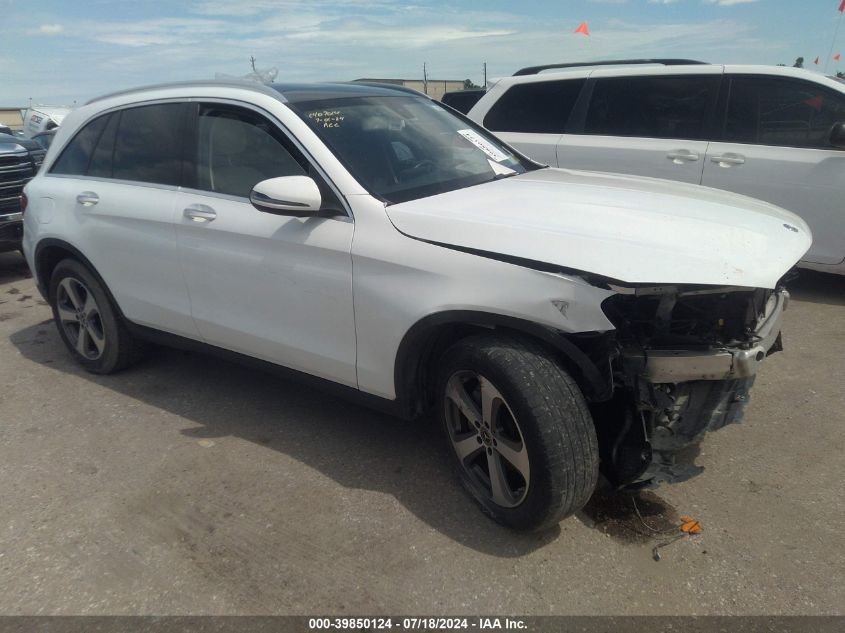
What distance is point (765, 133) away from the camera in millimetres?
5469

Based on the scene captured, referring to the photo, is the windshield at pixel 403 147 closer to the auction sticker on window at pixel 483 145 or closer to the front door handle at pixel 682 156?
the auction sticker on window at pixel 483 145

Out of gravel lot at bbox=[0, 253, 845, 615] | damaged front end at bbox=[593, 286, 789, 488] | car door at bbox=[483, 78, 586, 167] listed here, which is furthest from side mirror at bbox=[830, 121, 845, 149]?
damaged front end at bbox=[593, 286, 789, 488]

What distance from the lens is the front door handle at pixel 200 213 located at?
3.49m

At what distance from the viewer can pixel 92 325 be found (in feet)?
14.7

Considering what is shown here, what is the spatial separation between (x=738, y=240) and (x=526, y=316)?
2.89 feet

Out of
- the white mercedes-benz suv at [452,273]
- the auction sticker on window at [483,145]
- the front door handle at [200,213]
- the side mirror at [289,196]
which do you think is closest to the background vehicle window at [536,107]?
the white mercedes-benz suv at [452,273]

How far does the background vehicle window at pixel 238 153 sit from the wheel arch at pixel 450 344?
1.05 meters

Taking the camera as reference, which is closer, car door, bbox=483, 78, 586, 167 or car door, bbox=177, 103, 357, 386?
car door, bbox=177, 103, 357, 386

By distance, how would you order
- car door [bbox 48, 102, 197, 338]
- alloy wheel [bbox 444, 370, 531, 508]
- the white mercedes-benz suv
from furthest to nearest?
car door [bbox 48, 102, 197, 338] → alloy wheel [bbox 444, 370, 531, 508] → the white mercedes-benz suv

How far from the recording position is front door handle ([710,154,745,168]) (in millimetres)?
5478

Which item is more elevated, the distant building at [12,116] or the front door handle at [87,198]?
the front door handle at [87,198]

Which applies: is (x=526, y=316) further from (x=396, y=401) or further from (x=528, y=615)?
(x=528, y=615)

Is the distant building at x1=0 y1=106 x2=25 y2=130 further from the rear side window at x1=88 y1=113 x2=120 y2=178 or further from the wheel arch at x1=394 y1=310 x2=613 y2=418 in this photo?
the wheel arch at x1=394 y1=310 x2=613 y2=418

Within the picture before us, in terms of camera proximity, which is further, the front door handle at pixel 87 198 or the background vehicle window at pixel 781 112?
the background vehicle window at pixel 781 112
